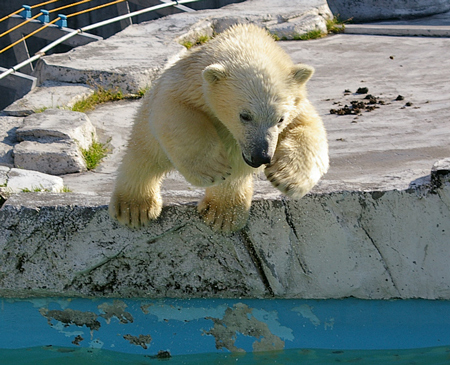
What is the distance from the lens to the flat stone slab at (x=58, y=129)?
4.65 meters

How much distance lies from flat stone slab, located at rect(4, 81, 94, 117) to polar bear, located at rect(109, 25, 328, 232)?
2.51 metres

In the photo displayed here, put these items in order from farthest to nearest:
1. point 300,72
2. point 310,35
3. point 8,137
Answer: point 310,35
point 8,137
point 300,72

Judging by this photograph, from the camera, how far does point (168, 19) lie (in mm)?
8094

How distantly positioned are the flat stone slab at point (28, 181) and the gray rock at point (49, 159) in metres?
0.30

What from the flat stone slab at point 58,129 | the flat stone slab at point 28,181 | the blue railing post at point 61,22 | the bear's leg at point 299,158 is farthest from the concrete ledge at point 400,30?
the bear's leg at point 299,158

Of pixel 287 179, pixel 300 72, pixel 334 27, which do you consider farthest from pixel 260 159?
pixel 334 27

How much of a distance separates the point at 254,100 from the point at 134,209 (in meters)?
1.01

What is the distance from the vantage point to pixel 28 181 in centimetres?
402

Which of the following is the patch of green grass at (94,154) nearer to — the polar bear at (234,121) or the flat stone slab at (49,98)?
the flat stone slab at (49,98)

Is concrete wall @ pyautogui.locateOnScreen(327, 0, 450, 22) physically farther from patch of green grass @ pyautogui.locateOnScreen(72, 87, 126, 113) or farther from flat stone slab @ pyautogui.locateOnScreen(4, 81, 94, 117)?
flat stone slab @ pyautogui.locateOnScreen(4, 81, 94, 117)

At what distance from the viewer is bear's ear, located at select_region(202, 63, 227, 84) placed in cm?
256

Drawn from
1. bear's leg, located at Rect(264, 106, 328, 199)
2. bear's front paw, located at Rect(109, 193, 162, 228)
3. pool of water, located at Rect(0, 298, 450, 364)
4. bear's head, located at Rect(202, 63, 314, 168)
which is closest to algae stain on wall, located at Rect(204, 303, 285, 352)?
pool of water, located at Rect(0, 298, 450, 364)

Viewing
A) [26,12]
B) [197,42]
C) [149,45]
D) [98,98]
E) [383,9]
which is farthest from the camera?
[383,9]

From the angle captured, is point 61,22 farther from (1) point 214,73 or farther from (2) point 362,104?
(1) point 214,73
